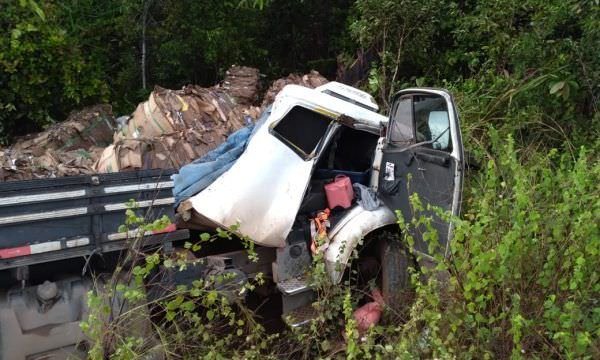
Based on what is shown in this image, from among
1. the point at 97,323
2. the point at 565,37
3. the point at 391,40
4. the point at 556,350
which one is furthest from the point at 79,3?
the point at 556,350

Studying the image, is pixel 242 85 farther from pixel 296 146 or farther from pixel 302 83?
pixel 296 146

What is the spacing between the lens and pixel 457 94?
786 cm

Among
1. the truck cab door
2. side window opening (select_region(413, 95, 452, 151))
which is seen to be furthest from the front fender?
side window opening (select_region(413, 95, 452, 151))

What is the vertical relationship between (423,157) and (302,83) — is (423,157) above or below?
below

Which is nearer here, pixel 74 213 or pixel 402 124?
pixel 74 213

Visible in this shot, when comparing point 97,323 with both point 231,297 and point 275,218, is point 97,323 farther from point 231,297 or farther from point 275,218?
point 275,218

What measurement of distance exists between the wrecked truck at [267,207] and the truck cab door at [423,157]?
10 millimetres

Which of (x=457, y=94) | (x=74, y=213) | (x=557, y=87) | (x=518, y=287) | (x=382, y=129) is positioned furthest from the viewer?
(x=457, y=94)

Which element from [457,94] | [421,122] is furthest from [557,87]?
[421,122]

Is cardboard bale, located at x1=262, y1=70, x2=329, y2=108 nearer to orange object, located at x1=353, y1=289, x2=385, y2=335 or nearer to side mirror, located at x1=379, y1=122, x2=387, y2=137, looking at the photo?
side mirror, located at x1=379, y1=122, x2=387, y2=137

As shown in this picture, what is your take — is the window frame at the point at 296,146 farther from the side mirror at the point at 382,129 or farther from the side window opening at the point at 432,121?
the side window opening at the point at 432,121

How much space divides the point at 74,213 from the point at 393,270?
250 centimetres

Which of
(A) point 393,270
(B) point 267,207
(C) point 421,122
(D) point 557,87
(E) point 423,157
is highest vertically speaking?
(D) point 557,87

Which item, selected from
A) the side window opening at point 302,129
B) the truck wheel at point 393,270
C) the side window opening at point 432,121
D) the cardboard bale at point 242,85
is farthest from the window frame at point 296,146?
the cardboard bale at point 242,85
